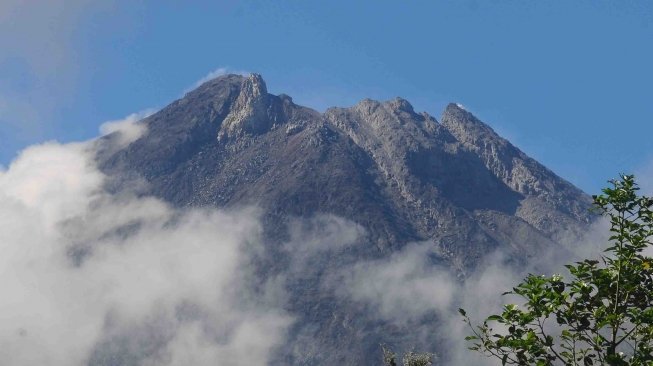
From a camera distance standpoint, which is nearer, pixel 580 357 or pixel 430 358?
pixel 580 357

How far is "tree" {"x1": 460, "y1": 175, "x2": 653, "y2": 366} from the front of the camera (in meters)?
29.9

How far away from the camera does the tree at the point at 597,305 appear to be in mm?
29922

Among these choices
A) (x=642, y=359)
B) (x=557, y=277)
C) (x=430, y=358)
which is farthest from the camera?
(x=430, y=358)

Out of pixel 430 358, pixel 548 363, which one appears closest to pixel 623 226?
pixel 548 363

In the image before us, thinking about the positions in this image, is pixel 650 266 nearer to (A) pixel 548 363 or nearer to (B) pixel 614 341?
(B) pixel 614 341

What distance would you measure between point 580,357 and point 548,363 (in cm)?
220

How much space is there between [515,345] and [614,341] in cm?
347

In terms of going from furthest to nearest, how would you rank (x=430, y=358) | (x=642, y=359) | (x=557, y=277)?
(x=430, y=358) < (x=557, y=277) < (x=642, y=359)

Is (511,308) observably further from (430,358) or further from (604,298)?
(430,358)

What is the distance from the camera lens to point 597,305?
31.5 metres

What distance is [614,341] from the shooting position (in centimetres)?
3022

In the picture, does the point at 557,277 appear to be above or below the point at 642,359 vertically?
above

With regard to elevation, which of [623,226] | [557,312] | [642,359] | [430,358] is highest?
[430,358]

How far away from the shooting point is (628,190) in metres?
31.9
